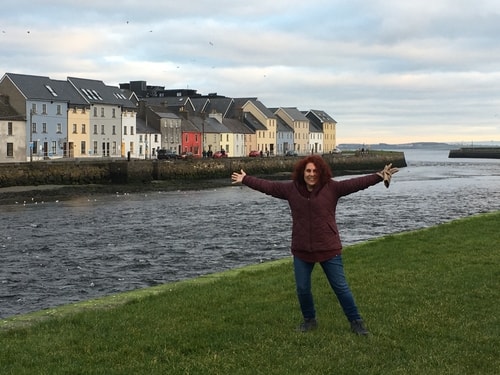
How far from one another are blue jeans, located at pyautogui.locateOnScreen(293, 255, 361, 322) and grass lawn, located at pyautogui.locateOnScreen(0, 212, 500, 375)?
12.5 inches

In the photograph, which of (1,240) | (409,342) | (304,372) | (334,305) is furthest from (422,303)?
(1,240)

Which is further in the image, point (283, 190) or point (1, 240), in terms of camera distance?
point (1, 240)

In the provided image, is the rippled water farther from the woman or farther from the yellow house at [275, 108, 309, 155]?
the yellow house at [275, 108, 309, 155]

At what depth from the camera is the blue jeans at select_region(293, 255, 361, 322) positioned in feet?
28.8

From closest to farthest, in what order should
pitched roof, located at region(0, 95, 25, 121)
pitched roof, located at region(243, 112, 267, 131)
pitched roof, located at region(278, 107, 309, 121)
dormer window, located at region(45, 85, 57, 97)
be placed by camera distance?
pitched roof, located at region(0, 95, 25, 121)
dormer window, located at region(45, 85, 57, 97)
pitched roof, located at region(243, 112, 267, 131)
pitched roof, located at region(278, 107, 309, 121)

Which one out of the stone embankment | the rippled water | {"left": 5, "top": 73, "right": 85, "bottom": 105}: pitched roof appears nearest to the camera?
the rippled water

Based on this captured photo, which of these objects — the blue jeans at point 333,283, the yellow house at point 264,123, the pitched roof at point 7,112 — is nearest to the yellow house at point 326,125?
the yellow house at point 264,123

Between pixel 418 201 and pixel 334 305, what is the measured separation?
40.4m

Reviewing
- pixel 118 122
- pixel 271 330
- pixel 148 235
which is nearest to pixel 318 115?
pixel 118 122

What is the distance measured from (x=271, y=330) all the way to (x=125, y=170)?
6163cm

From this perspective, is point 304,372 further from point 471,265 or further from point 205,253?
point 205,253

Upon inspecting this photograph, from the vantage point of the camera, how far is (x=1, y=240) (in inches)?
1112

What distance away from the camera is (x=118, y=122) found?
95.3 m

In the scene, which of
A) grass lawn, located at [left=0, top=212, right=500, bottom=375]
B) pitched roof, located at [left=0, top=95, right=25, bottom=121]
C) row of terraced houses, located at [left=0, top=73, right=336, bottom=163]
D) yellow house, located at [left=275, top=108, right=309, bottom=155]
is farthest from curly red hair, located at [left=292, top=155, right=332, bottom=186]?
yellow house, located at [left=275, top=108, right=309, bottom=155]
